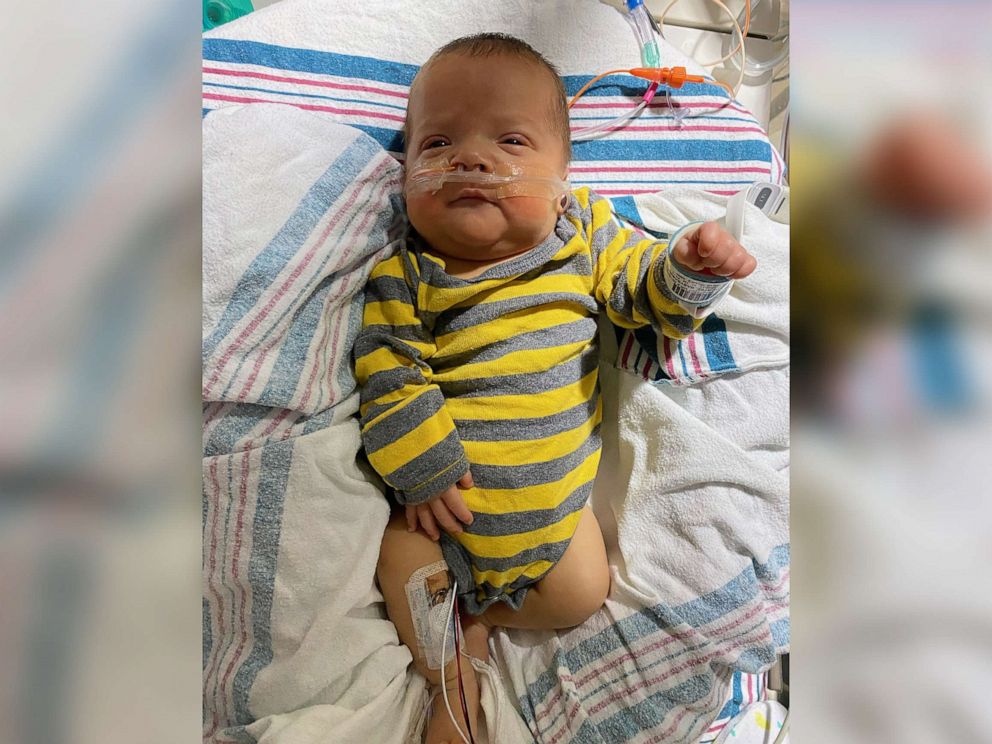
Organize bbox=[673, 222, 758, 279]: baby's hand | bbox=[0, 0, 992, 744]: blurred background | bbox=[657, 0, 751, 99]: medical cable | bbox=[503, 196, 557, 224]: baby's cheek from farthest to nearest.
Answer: bbox=[657, 0, 751, 99]: medical cable, bbox=[503, 196, 557, 224]: baby's cheek, bbox=[673, 222, 758, 279]: baby's hand, bbox=[0, 0, 992, 744]: blurred background

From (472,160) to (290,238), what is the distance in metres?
0.26

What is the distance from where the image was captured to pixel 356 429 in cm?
96

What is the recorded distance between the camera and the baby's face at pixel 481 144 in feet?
3.06

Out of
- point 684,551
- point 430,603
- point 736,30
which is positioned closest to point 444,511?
point 430,603

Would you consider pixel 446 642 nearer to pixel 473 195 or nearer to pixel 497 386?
pixel 497 386

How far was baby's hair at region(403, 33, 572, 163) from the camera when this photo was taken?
972 mm

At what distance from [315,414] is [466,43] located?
56 centimetres

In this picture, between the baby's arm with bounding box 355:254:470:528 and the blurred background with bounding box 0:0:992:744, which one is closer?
the blurred background with bounding box 0:0:992:744

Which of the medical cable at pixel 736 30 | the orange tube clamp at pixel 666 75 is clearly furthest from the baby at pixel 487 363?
the medical cable at pixel 736 30

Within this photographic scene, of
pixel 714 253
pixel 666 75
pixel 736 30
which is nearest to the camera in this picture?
pixel 714 253

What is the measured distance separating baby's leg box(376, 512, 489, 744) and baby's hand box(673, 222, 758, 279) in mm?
517

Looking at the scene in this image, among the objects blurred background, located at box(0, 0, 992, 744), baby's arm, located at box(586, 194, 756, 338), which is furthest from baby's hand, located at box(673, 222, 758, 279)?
blurred background, located at box(0, 0, 992, 744)
